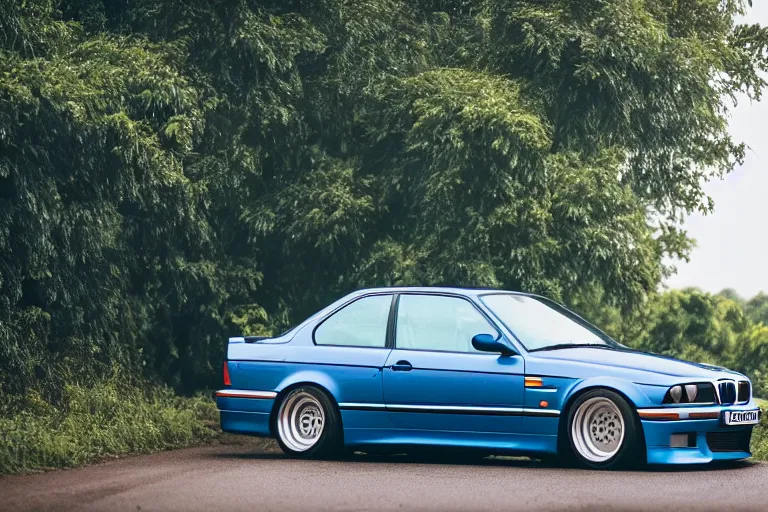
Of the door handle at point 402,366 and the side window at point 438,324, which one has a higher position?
the side window at point 438,324

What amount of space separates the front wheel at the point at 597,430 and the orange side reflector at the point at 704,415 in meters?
0.55

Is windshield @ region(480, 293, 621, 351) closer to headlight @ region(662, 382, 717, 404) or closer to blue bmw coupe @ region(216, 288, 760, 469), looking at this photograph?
blue bmw coupe @ region(216, 288, 760, 469)

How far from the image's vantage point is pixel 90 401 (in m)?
14.5

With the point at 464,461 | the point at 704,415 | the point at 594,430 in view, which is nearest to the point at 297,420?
the point at 464,461

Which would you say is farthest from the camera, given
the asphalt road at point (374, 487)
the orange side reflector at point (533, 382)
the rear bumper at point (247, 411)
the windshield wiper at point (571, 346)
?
the rear bumper at point (247, 411)

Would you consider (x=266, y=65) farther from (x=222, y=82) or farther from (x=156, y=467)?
(x=156, y=467)

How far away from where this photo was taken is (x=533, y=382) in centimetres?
1091

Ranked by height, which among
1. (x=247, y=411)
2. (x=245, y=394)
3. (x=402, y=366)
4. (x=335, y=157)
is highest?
(x=335, y=157)

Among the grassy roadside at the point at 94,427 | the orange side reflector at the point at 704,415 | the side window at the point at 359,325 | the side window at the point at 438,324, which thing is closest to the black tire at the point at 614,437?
the orange side reflector at the point at 704,415

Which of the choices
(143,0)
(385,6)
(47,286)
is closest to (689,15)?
(385,6)

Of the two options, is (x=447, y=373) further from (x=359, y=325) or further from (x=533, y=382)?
(x=359, y=325)

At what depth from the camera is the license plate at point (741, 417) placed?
1070 centimetres

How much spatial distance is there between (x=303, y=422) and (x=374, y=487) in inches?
105

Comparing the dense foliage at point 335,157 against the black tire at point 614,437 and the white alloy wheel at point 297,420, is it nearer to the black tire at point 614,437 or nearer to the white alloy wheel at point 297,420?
the white alloy wheel at point 297,420
